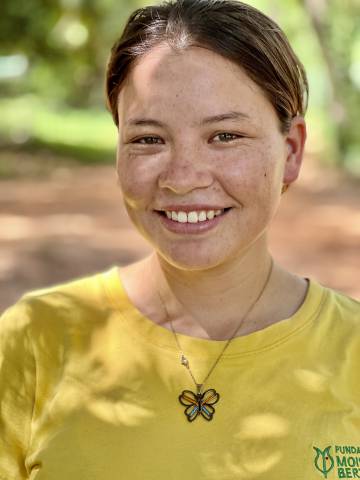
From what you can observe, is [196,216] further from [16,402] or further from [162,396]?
[16,402]

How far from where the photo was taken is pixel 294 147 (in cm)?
203

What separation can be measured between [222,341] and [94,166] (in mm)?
14156

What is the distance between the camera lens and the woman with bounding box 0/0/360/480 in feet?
5.95

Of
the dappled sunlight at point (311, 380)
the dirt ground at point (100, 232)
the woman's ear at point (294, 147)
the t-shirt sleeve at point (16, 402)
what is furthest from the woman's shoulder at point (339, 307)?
the dirt ground at point (100, 232)

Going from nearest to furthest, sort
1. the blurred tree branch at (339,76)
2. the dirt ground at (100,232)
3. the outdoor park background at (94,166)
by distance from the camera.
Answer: the dirt ground at (100,232), the outdoor park background at (94,166), the blurred tree branch at (339,76)

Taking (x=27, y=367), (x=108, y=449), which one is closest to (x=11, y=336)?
(x=27, y=367)

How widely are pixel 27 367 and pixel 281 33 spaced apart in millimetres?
910

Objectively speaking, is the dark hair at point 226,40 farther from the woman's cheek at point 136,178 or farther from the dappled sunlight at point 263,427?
the dappled sunlight at point 263,427

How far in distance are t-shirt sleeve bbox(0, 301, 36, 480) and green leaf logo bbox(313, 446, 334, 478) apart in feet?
2.01

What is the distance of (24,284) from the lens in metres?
6.91

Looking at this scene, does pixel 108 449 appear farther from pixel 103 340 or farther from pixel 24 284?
pixel 24 284

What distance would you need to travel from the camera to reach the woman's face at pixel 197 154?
1.81 metres

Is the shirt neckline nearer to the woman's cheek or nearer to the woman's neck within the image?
the woman's neck

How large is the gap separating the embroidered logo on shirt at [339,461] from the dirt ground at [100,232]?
4.53 m
